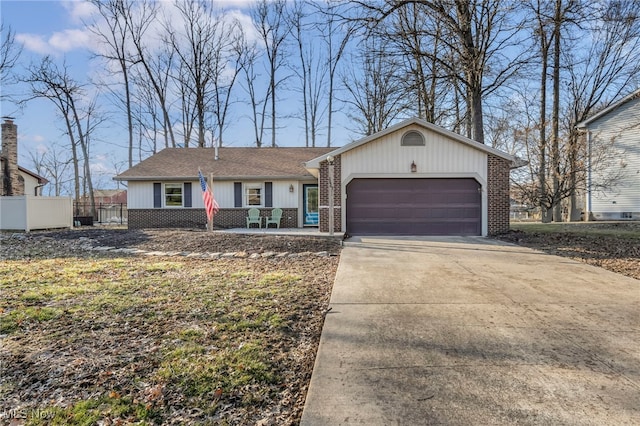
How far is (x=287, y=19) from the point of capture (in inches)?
1078

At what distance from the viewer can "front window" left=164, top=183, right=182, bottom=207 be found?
17109mm

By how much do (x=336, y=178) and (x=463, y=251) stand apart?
5044mm

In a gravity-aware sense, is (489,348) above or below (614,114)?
below

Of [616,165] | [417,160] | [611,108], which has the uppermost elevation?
[611,108]

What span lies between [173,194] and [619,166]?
71.1 feet

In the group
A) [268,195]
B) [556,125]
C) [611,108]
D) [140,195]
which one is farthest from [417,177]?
[611,108]

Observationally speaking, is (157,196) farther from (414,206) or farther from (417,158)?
(417,158)

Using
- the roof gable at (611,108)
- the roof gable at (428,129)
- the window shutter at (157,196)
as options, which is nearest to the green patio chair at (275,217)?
the roof gable at (428,129)

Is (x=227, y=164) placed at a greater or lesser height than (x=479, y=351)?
greater

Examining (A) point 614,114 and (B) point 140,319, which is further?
(A) point 614,114

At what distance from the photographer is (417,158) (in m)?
12.4

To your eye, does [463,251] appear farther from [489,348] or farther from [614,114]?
[614,114]

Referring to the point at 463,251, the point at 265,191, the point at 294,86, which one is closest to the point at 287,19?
the point at 294,86
